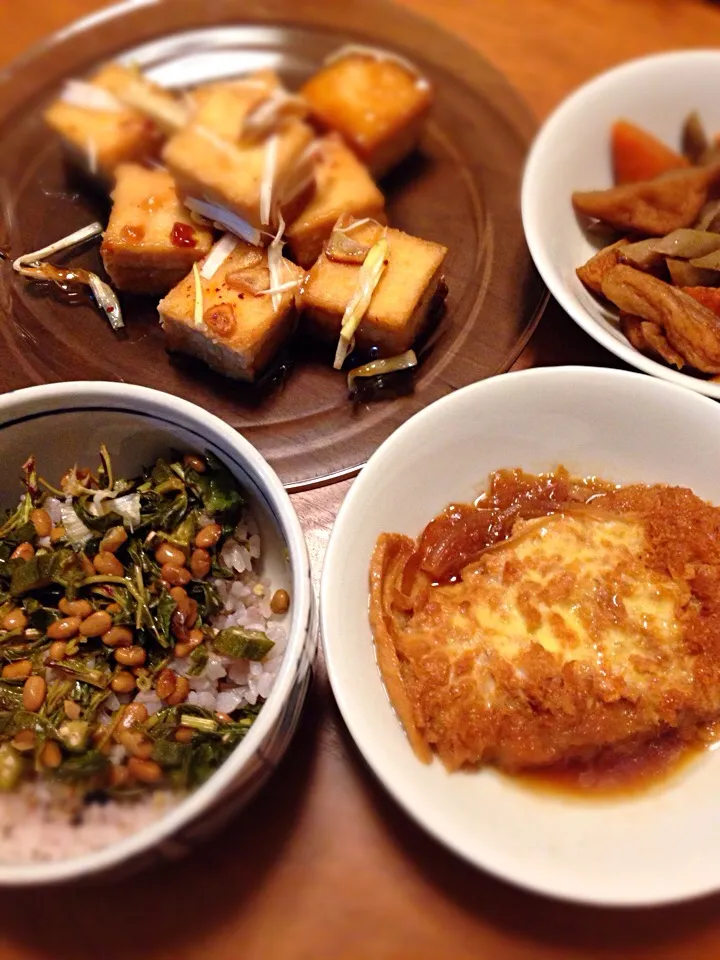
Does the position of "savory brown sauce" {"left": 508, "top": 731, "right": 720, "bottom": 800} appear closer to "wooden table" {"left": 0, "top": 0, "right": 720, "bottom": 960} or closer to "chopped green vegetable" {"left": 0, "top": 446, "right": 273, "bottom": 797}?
"wooden table" {"left": 0, "top": 0, "right": 720, "bottom": 960}

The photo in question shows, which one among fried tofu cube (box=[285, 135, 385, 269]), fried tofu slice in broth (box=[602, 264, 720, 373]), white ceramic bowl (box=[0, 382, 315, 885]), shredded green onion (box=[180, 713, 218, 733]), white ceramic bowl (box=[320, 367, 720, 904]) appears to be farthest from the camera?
fried tofu cube (box=[285, 135, 385, 269])

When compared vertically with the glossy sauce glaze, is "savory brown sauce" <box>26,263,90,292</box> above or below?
above

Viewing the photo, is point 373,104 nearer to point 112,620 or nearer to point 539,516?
point 539,516

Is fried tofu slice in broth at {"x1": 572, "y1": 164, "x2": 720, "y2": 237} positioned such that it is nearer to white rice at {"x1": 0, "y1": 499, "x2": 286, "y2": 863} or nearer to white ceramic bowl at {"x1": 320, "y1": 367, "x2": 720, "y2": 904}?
white ceramic bowl at {"x1": 320, "y1": 367, "x2": 720, "y2": 904}

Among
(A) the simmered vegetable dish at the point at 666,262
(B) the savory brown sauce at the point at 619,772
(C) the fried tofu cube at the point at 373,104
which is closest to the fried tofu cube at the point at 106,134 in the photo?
(C) the fried tofu cube at the point at 373,104

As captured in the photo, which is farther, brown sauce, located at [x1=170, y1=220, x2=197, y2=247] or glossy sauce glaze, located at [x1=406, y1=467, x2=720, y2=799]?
brown sauce, located at [x1=170, y1=220, x2=197, y2=247]

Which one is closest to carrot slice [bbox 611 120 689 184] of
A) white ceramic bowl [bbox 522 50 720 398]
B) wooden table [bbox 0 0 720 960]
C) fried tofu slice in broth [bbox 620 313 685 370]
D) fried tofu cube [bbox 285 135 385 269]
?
white ceramic bowl [bbox 522 50 720 398]

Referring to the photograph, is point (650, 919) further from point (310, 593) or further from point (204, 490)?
point (204, 490)

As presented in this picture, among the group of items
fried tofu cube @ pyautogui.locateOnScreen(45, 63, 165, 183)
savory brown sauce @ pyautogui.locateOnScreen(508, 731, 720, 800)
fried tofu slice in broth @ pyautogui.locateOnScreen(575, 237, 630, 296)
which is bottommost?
savory brown sauce @ pyautogui.locateOnScreen(508, 731, 720, 800)

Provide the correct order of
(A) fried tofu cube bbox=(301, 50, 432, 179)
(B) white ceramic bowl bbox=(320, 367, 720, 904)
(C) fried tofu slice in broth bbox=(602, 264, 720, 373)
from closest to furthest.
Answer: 1. (B) white ceramic bowl bbox=(320, 367, 720, 904)
2. (C) fried tofu slice in broth bbox=(602, 264, 720, 373)
3. (A) fried tofu cube bbox=(301, 50, 432, 179)
